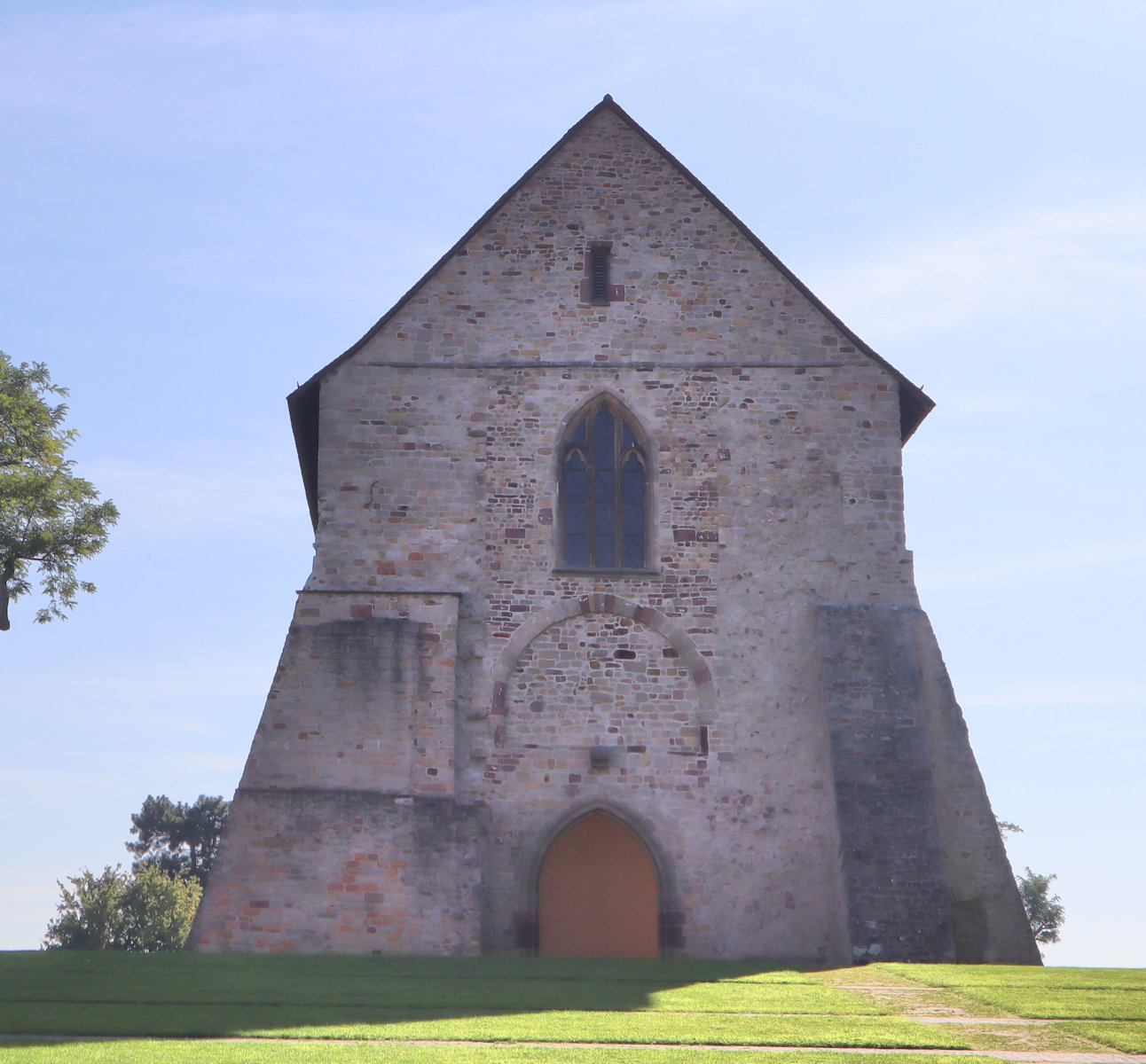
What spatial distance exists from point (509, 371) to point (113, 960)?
8826mm

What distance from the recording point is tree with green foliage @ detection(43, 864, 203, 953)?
132ft

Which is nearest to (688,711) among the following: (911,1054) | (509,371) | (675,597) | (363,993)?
(675,597)

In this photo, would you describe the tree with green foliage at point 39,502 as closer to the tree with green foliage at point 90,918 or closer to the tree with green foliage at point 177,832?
the tree with green foliage at point 90,918

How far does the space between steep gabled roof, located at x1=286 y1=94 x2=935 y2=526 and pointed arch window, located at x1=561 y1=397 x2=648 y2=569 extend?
2.91 m

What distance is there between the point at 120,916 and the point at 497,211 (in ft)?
92.8

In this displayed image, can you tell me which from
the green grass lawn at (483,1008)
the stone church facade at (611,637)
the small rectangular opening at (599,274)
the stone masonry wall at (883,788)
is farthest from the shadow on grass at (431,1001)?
the small rectangular opening at (599,274)

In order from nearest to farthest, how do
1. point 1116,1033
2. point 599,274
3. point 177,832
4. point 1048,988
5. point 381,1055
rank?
point 381,1055 < point 1116,1033 < point 1048,988 < point 599,274 < point 177,832

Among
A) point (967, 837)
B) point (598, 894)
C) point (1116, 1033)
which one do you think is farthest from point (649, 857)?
point (1116, 1033)

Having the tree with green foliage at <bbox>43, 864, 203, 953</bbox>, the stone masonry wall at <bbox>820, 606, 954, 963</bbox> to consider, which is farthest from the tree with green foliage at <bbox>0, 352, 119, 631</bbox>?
the tree with green foliage at <bbox>43, 864, 203, 953</bbox>

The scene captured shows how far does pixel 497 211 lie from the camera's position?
1991cm

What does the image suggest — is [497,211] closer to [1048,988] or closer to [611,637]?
[611,637]

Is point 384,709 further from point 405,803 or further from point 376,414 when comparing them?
point 376,414

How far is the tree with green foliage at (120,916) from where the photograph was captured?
40.2 meters

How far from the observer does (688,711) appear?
18.0 metres
